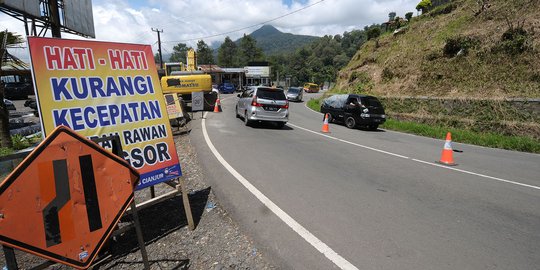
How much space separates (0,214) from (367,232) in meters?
3.69

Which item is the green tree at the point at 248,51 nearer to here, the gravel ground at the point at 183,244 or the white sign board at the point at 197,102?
the white sign board at the point at 197,102

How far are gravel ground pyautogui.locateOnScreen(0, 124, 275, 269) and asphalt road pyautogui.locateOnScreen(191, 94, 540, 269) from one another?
0.76 feet

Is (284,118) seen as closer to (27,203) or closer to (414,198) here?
(414,198)

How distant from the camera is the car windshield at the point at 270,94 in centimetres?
1346

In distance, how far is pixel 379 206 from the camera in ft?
15.8

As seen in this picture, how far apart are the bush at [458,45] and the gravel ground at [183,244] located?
65.3ft

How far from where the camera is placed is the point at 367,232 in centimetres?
393

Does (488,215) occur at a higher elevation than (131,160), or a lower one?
lower

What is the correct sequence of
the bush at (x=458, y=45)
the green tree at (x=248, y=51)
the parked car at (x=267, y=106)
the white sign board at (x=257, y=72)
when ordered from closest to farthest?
the parked car at (x=267, y=106) → the bush at (x=458, y=45) → the white sign board at (x=257, y=72) → the green tree at (x=248, y=51)

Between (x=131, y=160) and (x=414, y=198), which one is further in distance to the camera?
(x=414, y=198)

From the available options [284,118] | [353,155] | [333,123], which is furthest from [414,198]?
[333,123]

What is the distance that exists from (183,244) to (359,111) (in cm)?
1273

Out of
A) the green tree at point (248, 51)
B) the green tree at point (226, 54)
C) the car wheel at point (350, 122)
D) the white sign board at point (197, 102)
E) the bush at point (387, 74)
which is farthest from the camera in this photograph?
the green tree at point (226, 54)

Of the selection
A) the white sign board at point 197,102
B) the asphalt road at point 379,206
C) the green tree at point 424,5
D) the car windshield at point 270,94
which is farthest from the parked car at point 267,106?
the green tree at point 424,5
